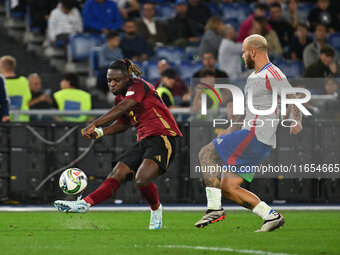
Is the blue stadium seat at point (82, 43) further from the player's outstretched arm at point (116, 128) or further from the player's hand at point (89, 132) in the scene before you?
the player's hand at point (89, 132)

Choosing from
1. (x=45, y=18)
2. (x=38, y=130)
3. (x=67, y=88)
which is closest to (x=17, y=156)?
(x=38, y=130)

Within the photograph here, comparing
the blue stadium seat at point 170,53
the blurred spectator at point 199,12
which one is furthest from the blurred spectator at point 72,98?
the blurred spectator at point 199,12

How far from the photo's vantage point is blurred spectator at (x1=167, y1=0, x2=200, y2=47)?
840 inches

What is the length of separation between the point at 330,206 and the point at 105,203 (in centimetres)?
390

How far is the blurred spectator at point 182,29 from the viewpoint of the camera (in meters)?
21.3

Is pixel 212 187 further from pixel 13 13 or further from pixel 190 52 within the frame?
pixel 13 13

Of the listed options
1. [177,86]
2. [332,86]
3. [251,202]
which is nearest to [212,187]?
[251,202]

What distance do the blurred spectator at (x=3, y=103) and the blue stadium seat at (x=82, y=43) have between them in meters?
4.29

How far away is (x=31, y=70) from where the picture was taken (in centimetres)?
2094

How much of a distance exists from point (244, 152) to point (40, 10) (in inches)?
478

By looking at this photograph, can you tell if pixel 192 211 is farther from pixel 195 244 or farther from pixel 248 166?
pixel 195 244

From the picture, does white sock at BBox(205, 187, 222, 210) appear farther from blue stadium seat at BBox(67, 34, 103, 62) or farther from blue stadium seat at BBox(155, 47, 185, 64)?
blue stadium seat at BBox(155, 47, 185, 64)

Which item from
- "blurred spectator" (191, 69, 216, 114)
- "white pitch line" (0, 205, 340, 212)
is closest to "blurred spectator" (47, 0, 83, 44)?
"blurred spectator" (191, 69, 216, 114)

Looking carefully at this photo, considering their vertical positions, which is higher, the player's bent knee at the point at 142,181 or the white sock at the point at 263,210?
the player's bent knee at the point at 142,181
